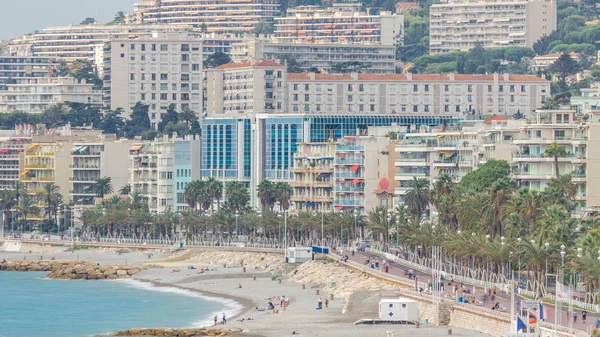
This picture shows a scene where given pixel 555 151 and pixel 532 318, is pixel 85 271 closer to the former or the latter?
pixel 555 151

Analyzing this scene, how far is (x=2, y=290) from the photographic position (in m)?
173

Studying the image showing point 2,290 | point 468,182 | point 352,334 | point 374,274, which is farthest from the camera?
point 2,290

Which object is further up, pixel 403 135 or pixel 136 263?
pixel 403 135

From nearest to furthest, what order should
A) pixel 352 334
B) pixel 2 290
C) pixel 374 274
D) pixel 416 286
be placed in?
pixel 352 334
pixel 416 286
pixel 374 274
pixel 2 290

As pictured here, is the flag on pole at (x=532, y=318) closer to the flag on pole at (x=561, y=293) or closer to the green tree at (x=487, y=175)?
the flag on pole at (x=561, y=293)

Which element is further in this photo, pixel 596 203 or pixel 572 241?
pixel 596 203

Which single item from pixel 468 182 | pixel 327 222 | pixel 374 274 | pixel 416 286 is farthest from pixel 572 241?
pixel 327 222

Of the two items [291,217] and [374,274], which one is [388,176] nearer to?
[291,217]

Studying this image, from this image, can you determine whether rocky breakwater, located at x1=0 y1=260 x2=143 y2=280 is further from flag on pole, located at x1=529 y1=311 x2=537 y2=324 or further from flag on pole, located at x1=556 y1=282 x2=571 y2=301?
flag on pole, located at x1=529 y1=311 x2=537 y2=324

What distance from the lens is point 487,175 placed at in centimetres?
16038

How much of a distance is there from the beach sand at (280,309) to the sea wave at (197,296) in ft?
2.35

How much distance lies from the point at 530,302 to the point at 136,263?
289ft

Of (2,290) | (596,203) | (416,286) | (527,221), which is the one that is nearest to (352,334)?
(416,286)

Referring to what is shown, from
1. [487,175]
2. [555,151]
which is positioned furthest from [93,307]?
[555,151]
